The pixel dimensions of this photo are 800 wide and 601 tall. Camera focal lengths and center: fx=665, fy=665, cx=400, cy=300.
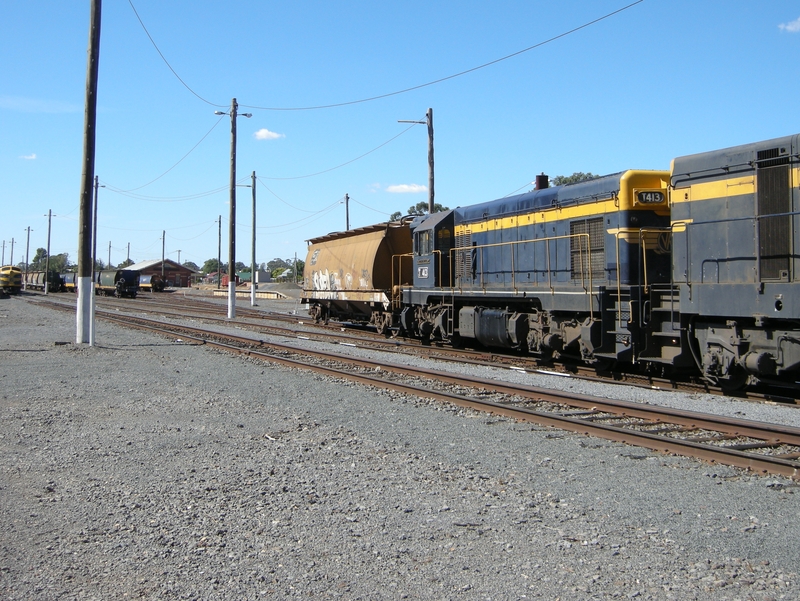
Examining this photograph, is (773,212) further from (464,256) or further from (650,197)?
(464,256)

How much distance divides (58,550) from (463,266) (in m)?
13.0

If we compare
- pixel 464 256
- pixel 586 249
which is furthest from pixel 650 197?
pixel 464 256

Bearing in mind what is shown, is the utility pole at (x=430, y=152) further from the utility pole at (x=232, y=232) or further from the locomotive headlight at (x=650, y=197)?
the locomotive headlight at (x=650, y=197)

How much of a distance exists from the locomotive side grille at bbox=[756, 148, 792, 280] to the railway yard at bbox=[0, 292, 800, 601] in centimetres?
187

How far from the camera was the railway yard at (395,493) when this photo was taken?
375 centimetres

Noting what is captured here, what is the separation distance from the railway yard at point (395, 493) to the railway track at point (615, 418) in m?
0.03

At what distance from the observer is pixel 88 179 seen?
1627cm

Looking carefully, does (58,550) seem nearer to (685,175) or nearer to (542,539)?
(542,539)

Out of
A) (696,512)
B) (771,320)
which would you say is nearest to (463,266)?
(771,320)

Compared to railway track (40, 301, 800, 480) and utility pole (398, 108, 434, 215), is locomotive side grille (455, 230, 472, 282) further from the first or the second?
utility pole (398, 108, 434, 215)

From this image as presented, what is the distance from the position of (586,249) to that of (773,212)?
159 inches

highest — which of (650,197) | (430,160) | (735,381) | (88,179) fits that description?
(430,160)

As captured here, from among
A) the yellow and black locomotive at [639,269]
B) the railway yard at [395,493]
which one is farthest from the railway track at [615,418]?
the yellow and black locomotive at [639,269]

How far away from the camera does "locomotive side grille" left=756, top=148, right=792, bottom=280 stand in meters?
8.53
